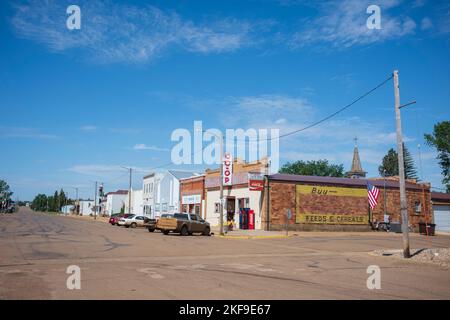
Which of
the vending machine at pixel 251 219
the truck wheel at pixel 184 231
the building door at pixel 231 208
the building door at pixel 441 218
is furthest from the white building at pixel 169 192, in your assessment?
the building door at pixel 441 218

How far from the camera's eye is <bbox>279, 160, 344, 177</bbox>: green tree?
9511cm

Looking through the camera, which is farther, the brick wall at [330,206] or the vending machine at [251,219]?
the vending machine at [251,219]

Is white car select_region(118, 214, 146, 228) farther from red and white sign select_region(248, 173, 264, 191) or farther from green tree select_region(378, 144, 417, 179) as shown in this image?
green tree select_region(378, 144, 417, 179)

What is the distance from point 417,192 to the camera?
49938mm

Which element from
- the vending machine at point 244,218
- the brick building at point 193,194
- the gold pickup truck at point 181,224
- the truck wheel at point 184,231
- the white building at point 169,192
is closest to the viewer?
the gold pickup truck at point 181,224

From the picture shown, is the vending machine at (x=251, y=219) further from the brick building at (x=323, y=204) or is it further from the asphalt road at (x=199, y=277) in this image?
the asphalt road at (x=199, y=277)

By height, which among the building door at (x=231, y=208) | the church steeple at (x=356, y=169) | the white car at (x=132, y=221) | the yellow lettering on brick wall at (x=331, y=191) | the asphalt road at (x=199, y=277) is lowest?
the asphalt road at (x=199, y=277)

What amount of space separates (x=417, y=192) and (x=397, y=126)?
34.0 m

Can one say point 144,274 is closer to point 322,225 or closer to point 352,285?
point 352,285

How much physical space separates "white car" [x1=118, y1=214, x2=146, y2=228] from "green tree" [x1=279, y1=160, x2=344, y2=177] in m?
54.9

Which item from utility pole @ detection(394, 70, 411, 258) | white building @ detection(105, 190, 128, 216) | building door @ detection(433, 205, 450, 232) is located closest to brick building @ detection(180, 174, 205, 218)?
building door @ detection(433, 205, 450, 232)

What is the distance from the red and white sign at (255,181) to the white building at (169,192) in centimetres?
2276

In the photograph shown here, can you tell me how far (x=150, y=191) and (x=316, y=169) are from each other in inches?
1601

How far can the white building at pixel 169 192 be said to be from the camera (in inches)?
2408
